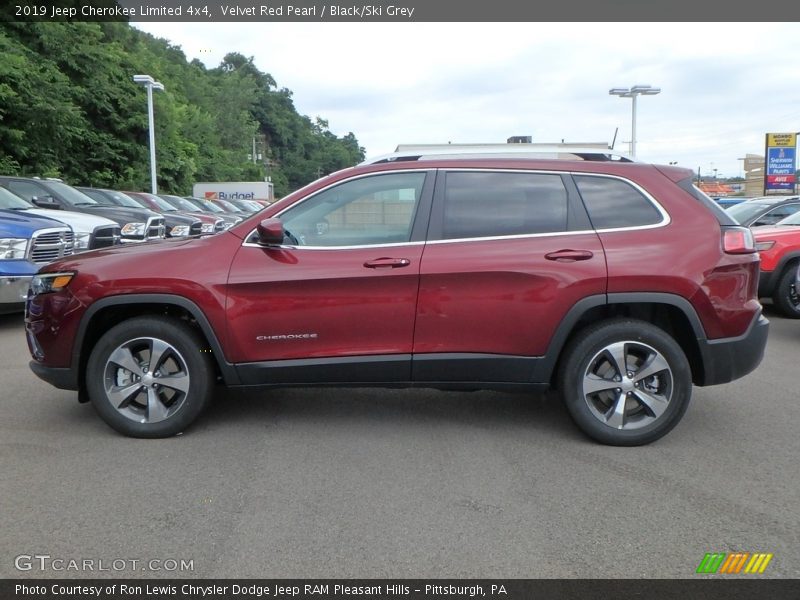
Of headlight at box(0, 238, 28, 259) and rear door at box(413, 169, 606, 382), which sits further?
headlight at box(0, 238, 28, 259)

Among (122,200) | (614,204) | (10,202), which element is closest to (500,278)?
(614,204)

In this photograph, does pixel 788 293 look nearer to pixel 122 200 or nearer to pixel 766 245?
pixel 766 245

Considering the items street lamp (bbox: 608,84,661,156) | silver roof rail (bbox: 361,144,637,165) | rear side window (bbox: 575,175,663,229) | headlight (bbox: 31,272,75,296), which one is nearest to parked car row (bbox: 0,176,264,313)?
headlight (bbox: 31,272,75,296)

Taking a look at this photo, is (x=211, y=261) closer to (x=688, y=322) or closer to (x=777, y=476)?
(x=688, y=322)

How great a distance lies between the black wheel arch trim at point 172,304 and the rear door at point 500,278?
4.00 feet

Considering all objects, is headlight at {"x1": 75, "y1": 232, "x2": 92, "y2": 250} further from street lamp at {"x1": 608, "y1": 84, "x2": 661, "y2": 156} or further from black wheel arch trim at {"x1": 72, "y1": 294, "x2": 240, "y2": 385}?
street lamp at {"x1": 608, "y1": 84, "x2": 661, "y2": 156}

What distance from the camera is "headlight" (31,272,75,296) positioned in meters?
4.71

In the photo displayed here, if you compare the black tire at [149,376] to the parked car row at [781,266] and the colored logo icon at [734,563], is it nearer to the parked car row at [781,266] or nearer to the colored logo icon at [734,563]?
the colored logo icon at [734,563]

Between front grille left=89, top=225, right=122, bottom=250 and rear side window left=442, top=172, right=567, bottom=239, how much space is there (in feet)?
24.5

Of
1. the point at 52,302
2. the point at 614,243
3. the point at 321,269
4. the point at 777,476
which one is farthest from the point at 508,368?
the point at 52,302

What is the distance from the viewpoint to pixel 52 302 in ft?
15.4

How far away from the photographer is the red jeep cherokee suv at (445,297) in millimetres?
Answer: 4488

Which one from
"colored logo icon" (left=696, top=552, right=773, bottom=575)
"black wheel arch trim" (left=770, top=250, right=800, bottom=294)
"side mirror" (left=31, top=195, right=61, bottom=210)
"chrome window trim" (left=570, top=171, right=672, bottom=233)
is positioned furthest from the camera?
"side mirror" (left=31, top=195, right=61, bottom=210)

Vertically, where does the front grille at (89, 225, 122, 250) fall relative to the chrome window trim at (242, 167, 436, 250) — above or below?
below
